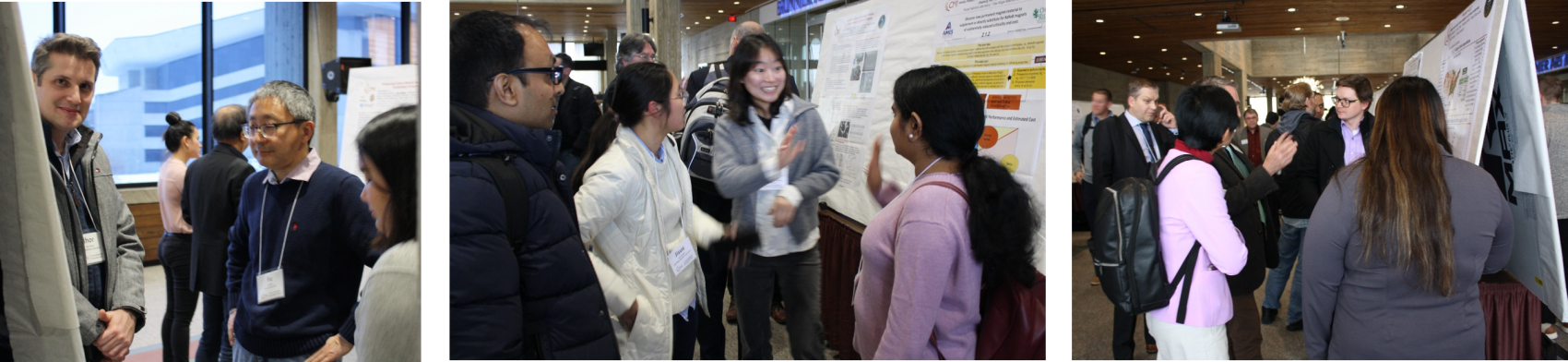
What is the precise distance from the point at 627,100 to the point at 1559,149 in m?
3.87

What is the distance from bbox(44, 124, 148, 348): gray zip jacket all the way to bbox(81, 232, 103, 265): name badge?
2 cm

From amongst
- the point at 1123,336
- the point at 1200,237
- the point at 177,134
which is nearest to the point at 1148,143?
the point at 1123,336

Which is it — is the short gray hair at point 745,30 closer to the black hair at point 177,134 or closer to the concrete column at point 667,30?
the concrete column at point 667,30

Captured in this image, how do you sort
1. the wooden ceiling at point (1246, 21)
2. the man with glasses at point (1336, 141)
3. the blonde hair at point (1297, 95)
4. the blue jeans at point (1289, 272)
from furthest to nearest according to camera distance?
the wooden ceiling at point (1246, 21), the blonde hair at point (1297, 95), the blue jeans at point (1289, 272), the man with glasses at point (1336, 141)

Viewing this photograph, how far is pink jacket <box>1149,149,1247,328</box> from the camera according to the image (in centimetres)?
215

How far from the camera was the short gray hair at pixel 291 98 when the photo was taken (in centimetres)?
232

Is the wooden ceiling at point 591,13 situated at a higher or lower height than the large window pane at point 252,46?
lower

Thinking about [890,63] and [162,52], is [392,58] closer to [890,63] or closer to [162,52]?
[162,52]

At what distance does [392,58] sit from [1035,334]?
28.9ft

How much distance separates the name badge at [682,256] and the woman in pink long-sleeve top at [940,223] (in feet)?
1.24

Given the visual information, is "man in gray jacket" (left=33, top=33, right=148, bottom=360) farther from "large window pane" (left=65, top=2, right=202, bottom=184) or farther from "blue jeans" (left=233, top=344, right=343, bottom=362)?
"large window pane" (left=65, top=2, right=202, bottom=184)

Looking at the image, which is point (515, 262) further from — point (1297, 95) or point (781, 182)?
point (1297, 95)

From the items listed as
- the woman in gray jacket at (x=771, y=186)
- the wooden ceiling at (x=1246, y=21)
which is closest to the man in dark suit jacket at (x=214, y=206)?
the woman in gray jacket at (x=771, y=186)

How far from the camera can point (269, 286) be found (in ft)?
7.02
